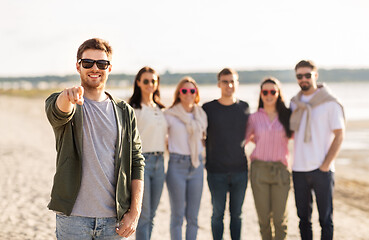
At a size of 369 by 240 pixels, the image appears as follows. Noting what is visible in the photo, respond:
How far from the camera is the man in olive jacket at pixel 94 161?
2.54 meters

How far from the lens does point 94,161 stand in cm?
260

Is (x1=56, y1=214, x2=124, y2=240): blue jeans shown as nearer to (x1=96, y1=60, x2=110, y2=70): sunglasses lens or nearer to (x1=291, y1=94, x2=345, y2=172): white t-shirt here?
(x1=96, y1=60, x2=110, y2=70): sunglasses lens

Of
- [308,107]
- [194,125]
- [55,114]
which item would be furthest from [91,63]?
[308,107]

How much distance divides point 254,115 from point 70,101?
3158 mm

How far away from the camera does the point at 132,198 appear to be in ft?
9.24

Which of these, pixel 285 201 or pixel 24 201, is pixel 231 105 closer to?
pixel 285 201

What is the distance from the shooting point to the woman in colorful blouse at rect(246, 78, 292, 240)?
15.3 ft

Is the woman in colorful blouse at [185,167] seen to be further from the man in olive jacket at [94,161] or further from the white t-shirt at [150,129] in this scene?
the man in olive jacket at [94,161]

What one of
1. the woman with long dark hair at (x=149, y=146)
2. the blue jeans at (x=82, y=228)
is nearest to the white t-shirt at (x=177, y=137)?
the woman with long dark hair at (x=149, y=146)

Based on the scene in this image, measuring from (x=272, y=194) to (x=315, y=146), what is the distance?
79cm

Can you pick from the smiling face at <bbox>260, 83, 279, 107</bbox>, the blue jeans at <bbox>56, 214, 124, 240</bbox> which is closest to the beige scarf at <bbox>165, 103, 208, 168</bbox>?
the smiling face at <bbox>260, 83, 279, 107</bbox>

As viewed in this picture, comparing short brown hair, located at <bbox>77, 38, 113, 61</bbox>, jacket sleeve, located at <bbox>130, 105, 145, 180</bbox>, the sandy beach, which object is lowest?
the sandy beach

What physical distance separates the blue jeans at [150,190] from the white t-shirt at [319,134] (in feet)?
5.65

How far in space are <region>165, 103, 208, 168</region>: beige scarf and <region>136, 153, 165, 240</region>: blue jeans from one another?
42cm
